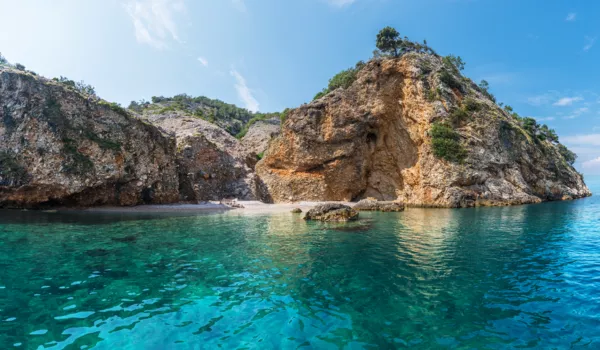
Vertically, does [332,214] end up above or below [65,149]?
below

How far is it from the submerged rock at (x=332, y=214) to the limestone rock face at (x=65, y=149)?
22565mm

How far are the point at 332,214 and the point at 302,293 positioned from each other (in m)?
17.3

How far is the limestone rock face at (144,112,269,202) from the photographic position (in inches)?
1896

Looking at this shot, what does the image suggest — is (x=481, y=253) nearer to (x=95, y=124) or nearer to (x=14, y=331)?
(x=14, y=331)

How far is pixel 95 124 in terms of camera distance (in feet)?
111

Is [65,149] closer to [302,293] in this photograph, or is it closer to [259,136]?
[302,293]

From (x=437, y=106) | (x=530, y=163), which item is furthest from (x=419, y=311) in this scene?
(x=530, y=163)

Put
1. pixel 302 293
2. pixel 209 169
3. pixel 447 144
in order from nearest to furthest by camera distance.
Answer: pixel 302 293, pixel 447 144, pixel 209 169

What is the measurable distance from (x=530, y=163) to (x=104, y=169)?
61.0 meters

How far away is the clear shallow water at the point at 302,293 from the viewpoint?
21.1ft

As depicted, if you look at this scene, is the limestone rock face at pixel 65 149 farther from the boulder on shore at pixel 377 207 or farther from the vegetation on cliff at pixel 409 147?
the boulder on shore at pixel 377 207

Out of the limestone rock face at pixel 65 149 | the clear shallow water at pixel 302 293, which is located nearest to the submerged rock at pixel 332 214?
the clear shallow water at pixel 302 293

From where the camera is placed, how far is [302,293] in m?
9.16

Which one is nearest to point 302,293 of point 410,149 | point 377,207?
point 377,207
